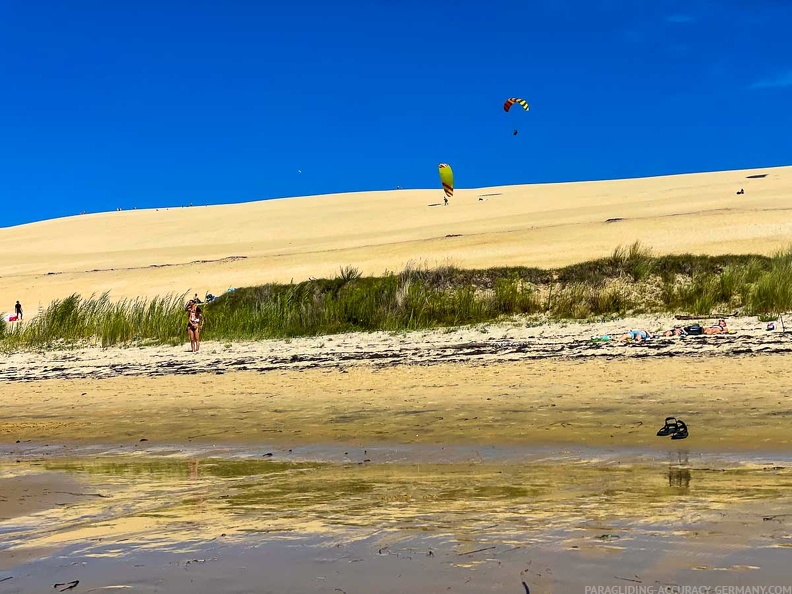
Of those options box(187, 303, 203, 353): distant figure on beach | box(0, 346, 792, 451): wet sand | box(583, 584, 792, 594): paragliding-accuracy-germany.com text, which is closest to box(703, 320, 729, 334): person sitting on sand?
box(0, 346, 792, 451): wet sand

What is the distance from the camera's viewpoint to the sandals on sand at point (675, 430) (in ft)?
22.5

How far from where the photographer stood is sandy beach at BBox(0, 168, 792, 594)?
3943 mm

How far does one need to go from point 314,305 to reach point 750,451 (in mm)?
10925

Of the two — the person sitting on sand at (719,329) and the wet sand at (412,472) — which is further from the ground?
the person sitting on sand at (719,329)

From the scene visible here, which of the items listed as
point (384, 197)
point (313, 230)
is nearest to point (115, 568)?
point (313, 230)

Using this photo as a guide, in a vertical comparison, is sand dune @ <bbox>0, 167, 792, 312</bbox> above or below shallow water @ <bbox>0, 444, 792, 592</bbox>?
above

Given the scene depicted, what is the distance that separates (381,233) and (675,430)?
116 ft

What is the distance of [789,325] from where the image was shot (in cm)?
1265

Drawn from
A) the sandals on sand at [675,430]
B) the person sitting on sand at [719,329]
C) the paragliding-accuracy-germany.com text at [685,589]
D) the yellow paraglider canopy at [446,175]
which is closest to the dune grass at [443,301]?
the person sitting on sand at [719,329]

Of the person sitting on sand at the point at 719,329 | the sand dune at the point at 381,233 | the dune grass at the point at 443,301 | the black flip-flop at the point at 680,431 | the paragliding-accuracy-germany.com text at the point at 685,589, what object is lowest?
the paragliding-accuracy-germany.com text at the point at 685,589

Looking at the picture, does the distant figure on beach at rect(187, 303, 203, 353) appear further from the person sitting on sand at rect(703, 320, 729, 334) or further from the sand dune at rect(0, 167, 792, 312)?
the person sitting on sand at rect(703, 320, 729, 334)

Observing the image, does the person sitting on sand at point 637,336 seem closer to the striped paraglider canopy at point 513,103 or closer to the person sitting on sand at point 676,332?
the person sitting on sand at point 676,332

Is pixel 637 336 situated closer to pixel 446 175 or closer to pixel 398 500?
pixel 398 500

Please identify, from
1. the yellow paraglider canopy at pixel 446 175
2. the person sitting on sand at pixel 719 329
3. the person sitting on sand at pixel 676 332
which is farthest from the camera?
the yellow paraglider canopy at pixel 446 175
